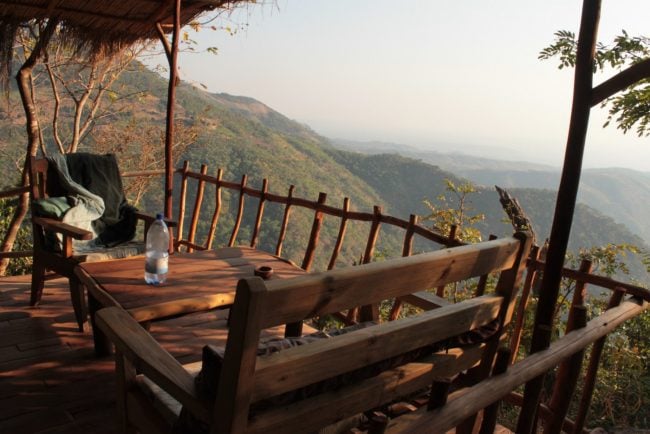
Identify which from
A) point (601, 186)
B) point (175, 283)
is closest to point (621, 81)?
point (175, 283)

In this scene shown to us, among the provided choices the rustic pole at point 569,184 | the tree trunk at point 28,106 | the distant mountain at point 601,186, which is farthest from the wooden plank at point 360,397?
the distant mountain at point 601,186

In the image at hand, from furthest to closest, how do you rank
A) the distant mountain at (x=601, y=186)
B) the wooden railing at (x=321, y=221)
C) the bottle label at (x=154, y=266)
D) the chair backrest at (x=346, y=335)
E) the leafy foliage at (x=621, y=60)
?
the distant mountain at (x=601, y=186) < the leafy foliage at (x=621, y=60) < the wooden railing at (x=321, y=221) < the bottle label at (x=154, y=266) < the chair backrest at (x=346, y=335)

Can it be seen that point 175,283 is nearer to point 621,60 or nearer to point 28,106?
point 28,106

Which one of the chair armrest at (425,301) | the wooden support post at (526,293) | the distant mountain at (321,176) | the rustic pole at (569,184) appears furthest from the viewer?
the distant mountain at (321,176)

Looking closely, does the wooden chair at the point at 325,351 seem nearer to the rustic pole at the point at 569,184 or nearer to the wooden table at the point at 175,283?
the rustic pole at the point at 569,184

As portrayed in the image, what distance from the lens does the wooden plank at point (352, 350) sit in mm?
990

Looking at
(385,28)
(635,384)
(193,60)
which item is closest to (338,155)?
(385,28)

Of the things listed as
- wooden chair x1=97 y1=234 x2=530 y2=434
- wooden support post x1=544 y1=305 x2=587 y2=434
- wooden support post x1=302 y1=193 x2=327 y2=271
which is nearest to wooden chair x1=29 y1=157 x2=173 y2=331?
wooden support post x1=302 y1=193 x2=327 y2=271

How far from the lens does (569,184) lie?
5.39ft

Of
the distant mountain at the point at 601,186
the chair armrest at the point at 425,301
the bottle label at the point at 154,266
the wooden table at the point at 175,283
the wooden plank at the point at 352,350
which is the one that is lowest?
the distant mountain at the point at 601,186

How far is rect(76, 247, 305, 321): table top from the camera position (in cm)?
212

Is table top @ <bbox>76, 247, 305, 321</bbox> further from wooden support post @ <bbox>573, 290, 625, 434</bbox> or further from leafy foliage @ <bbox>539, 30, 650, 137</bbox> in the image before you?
leafy foliage @ <bbox>539, 30, 650, 137</bbox>

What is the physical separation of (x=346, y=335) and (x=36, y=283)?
9.41 ft

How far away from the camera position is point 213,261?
2854 mm
